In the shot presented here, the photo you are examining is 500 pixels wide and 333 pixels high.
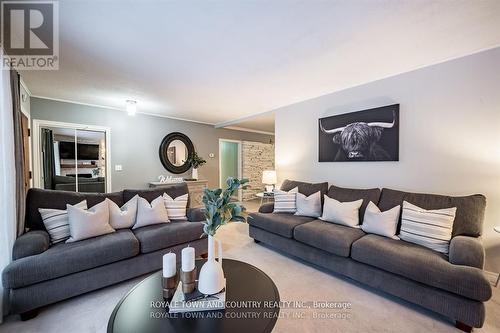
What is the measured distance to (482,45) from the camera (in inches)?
84.0

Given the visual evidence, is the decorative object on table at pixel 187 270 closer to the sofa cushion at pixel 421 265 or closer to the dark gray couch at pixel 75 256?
the dark gray couch at pixel 75 256

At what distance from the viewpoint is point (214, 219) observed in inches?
53.1

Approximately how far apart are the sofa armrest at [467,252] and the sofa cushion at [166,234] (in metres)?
2.52

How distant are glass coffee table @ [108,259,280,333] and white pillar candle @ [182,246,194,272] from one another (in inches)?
9.2

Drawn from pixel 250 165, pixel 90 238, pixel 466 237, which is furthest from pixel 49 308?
pixel 250 165

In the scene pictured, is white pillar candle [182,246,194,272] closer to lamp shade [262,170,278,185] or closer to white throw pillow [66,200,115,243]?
white throw pillow [66,200,115,243]

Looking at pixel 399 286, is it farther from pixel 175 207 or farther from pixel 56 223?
pixel 56 223

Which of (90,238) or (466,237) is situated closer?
(466,237)

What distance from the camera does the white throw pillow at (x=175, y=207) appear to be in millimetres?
2926

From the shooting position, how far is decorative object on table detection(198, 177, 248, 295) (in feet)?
4.35

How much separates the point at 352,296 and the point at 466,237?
1.15m

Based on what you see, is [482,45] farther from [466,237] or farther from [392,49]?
[466,237]

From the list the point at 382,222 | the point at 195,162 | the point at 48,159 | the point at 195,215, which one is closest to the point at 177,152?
the point at 195,162

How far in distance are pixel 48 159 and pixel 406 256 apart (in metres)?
5.44
